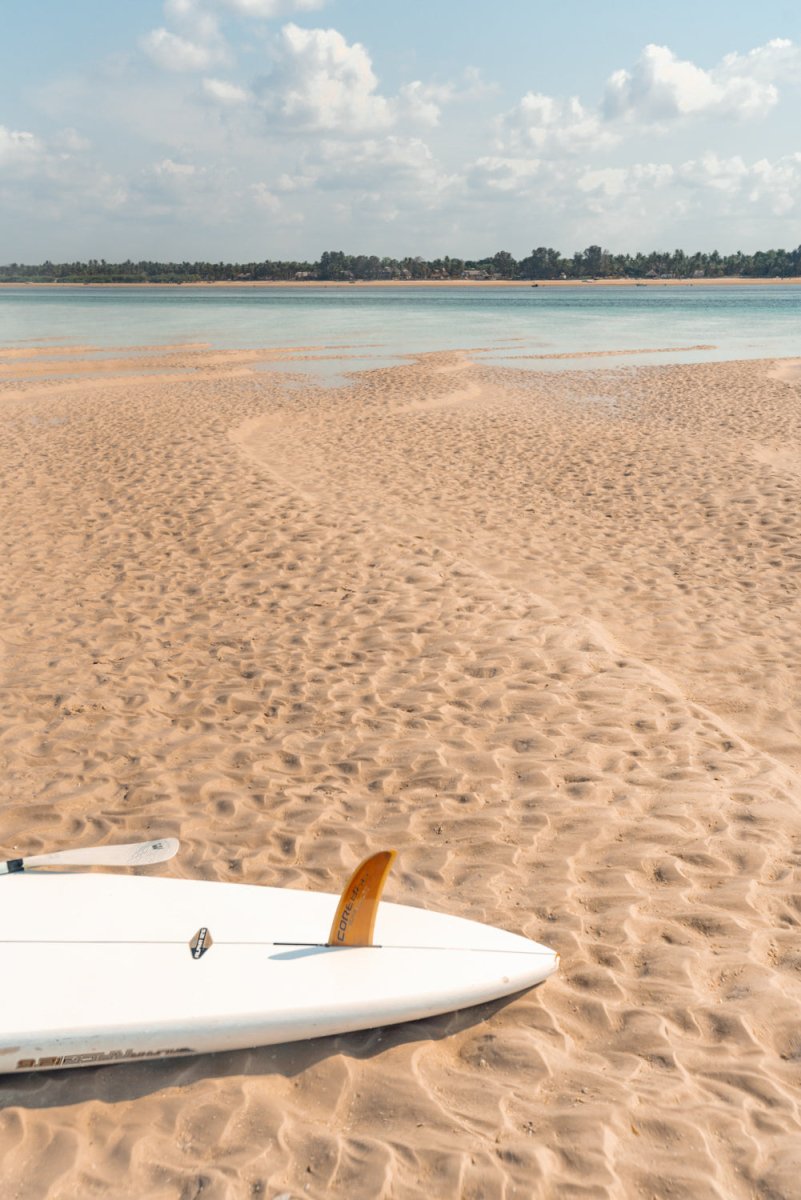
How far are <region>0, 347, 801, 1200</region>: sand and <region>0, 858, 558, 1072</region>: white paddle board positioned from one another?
0.39 feet

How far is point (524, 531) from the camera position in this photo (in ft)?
32.2

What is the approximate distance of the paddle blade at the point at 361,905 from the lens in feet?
10.7

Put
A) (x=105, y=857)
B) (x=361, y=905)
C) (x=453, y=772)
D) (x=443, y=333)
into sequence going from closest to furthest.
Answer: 1. (x=361, y=905)
2. (x=105, y=857)
3. (x=453, y=772)
4. (x=443, y=333)

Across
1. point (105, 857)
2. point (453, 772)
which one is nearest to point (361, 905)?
point (105, 857)

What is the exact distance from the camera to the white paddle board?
2.94 m

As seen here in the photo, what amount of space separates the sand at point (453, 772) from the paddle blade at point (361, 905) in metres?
0.38

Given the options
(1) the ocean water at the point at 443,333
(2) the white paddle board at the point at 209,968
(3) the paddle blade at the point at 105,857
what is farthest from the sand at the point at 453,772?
(1) the ocean water at the point at 443,333

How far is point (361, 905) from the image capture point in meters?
3.31

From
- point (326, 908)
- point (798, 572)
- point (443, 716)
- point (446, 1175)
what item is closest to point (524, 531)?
point (798, 572)

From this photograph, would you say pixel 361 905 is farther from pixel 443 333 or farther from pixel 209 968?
pixel 443 333

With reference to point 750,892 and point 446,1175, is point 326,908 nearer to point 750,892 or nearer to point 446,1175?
point 446,1175

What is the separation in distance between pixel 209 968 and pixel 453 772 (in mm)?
2055

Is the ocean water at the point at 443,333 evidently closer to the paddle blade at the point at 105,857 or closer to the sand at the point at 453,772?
the sand at the point at 453,772

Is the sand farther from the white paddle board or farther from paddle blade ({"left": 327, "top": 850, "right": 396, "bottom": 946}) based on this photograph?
paddle blade ({"left": 327, "top": 850, "right": 396, "bottom": 946})
